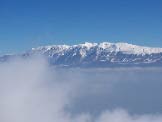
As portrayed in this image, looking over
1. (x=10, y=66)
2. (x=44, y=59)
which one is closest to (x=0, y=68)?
(x=10, y=66)

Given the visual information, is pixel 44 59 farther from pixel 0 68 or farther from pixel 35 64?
pixel 0 68

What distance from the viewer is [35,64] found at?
608 feet

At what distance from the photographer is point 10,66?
19812cm

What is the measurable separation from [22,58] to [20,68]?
6.38 meters

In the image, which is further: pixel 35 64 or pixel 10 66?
pixel 10 66

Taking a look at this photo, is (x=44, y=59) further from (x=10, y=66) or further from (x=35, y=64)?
(x=10, y=66)

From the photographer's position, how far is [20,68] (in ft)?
607

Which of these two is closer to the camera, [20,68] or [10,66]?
[20,68]

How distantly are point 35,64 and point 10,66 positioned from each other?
17.9m

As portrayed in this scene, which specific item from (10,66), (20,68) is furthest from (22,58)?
(10,66)

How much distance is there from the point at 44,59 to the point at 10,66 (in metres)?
18.4

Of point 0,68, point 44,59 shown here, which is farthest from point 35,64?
point 0,68

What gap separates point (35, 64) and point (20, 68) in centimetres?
645

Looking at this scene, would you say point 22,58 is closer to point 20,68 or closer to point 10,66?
point 20,68
